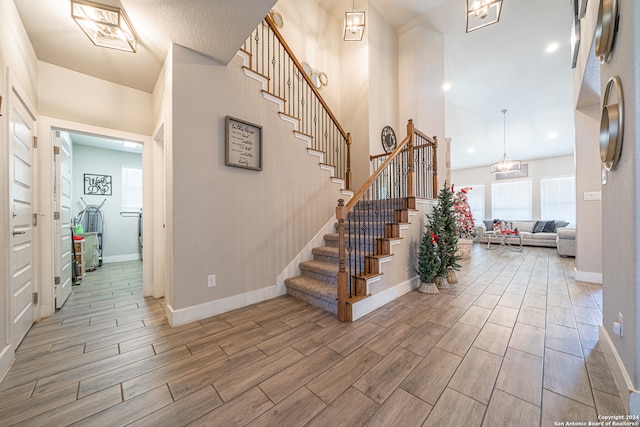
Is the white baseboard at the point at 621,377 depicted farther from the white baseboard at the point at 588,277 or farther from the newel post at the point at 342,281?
the white baseboard at the point at 588,277

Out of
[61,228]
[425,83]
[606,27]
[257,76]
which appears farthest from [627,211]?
[61,228]

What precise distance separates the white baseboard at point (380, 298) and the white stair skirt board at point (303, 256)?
41.8 inches

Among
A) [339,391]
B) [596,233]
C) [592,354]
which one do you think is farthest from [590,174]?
[339,391]

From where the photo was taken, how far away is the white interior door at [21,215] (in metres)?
1.74

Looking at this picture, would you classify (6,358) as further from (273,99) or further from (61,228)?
(273,99)

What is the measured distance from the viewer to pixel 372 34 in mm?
4223

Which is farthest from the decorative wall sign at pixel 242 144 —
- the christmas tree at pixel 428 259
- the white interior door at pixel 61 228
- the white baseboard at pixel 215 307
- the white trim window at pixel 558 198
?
the white trim window at pixel 558 198

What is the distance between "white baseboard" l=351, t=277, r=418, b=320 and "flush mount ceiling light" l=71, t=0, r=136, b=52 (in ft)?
10.0

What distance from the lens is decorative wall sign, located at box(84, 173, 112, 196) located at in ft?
17.0

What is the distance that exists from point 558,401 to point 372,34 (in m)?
5.21

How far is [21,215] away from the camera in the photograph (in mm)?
1944

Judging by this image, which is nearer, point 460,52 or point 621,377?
point 621,377

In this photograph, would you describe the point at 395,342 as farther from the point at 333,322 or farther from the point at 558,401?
the point at 558,401

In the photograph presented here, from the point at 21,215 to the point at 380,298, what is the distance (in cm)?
337
